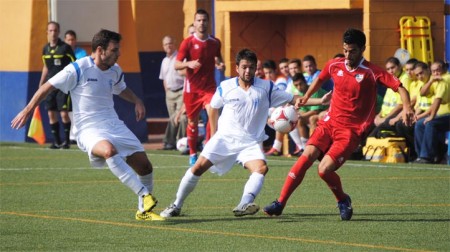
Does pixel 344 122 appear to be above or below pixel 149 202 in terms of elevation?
above

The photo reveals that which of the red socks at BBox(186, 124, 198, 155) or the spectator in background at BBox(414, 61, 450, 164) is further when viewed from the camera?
the spectator in background at BBox(414, 61, 450, 164)

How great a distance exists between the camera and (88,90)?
1212 centimetres

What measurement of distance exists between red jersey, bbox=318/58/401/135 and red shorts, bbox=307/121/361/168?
6cm

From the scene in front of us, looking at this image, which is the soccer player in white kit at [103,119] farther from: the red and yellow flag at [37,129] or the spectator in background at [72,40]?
the red and yellow flag at [37,129]

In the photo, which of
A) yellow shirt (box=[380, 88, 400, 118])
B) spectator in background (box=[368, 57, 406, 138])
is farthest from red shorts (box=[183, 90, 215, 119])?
yellow shirt (box=[380, 88, 400, 118])

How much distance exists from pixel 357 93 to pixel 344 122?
305mm

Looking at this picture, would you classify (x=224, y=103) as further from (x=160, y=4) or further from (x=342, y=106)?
(x=160, y=4)

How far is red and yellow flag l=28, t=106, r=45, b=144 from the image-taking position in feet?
75.8

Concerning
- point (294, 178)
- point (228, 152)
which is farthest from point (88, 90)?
point (294, 178)

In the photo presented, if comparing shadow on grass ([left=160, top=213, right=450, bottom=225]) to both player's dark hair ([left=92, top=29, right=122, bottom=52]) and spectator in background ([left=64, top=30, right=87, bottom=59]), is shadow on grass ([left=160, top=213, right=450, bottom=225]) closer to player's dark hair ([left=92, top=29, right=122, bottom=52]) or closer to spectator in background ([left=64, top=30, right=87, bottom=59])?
player's dark hair ([left=92, top=29, right=122, bottom=52])

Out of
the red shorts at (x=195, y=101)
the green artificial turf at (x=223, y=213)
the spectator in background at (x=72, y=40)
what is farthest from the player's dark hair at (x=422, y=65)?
the spectator in background at (x=72, y=40)

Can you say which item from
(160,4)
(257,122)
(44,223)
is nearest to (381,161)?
(257,122)

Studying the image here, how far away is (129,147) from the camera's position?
1204 cm

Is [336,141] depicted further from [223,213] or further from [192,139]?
[192,139]
